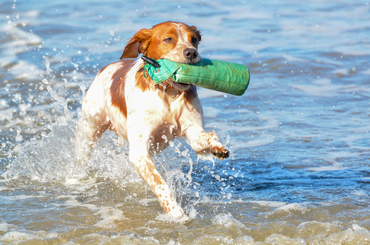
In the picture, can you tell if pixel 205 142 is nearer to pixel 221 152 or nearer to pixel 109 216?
pixel 221 152

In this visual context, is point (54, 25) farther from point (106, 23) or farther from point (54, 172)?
point (54, 172)

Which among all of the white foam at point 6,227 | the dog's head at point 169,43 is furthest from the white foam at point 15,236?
the dog's head at point 169,43

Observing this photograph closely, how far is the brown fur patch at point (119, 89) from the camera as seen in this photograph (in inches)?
194

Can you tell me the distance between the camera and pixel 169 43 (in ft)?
14.3

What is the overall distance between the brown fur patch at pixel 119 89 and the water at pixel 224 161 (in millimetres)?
790

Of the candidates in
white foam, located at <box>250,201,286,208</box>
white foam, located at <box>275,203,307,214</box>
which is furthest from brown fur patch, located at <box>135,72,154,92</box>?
white foam, located at <box>275,203,307,214</box>

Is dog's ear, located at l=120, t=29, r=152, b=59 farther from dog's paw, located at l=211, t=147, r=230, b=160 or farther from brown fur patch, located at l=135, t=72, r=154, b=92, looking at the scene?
dog's paw, located at l=211, t=147, r=230, b=160

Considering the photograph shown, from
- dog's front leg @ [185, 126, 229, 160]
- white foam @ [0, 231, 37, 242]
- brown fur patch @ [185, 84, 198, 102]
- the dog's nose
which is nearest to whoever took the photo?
white foam @ [0, 231, 37, 242]

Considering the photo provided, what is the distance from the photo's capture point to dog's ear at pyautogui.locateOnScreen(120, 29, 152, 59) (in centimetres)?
450

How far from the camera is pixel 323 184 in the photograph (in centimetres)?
527

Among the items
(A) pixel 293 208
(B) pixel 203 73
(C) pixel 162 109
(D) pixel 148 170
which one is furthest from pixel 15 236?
(A) pixel 293 208

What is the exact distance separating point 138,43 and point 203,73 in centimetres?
81

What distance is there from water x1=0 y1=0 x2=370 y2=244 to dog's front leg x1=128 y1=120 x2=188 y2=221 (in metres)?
0.15

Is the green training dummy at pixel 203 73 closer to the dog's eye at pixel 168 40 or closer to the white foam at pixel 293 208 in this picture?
the dog's eye at pixel 168 40
